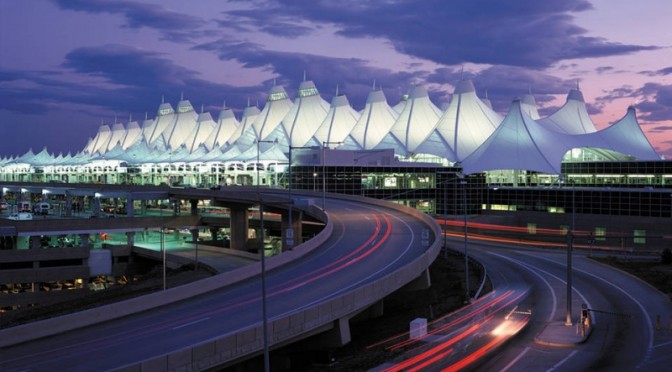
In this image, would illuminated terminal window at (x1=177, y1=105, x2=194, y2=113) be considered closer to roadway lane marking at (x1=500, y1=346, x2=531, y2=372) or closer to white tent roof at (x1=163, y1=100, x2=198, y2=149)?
white tent roof at (x1=163, y1=100, x2=198, y2=149)

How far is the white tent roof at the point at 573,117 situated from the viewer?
104062 mm

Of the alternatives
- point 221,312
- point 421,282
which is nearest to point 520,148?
point 421,282

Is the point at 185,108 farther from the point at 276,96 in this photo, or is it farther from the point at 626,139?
the point at 626,139

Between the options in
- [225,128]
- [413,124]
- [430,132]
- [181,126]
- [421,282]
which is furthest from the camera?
[181,126]

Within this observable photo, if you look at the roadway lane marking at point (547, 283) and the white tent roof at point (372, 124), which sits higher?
the white tent roof at point (372, 124)

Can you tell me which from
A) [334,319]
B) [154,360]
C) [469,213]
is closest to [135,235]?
[469,213]

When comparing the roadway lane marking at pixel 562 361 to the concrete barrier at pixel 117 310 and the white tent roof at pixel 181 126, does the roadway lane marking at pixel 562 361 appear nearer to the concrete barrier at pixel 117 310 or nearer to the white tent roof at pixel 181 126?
the concrete barrier at pixel 117 310

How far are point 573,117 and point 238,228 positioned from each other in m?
62.1

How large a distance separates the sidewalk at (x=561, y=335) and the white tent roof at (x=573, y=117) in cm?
8078

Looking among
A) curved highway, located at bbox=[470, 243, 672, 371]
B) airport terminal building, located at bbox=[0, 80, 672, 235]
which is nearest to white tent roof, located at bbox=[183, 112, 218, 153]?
airport terminal building, located at bbox=[0, 80, 672, 235]

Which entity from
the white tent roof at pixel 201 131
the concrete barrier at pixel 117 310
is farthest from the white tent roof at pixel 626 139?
the white tent roof at pixel 201 131

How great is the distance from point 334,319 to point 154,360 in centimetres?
908

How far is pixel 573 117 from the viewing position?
106 m

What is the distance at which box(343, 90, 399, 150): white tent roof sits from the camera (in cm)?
11550
